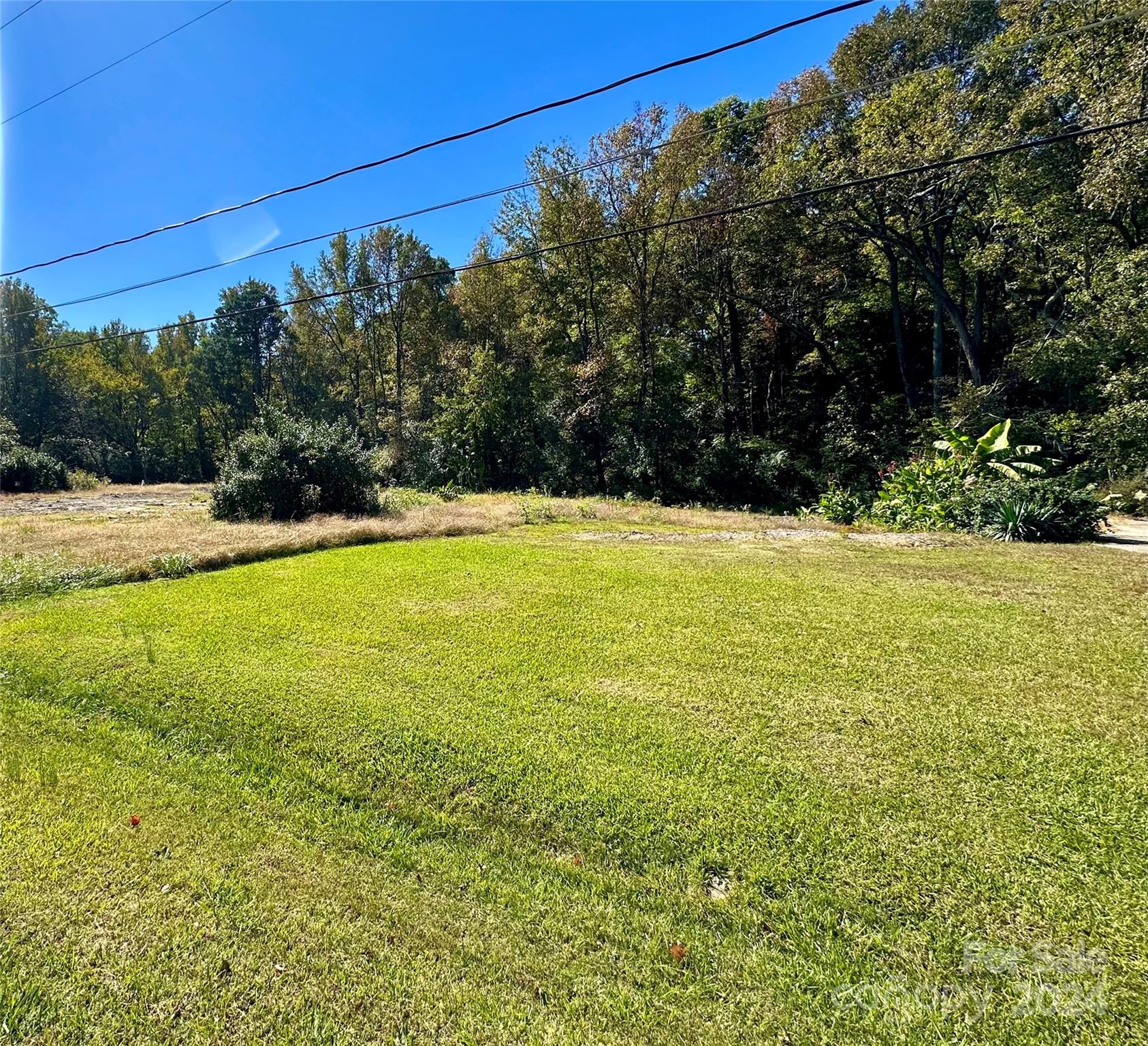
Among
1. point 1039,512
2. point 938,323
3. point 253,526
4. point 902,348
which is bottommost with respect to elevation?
point 1039,512

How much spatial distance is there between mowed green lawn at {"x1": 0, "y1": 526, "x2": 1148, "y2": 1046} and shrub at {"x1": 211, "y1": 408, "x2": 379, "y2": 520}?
8.28 m

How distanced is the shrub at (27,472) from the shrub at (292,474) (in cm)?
1803

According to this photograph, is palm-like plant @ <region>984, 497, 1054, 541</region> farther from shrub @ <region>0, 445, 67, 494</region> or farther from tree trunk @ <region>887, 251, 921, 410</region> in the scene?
shrub @ <region>0, 445, 67, 494</region>

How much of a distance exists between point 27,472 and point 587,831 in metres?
31.8

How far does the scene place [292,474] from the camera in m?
12.6


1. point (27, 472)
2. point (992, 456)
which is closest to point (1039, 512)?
point (992, 456)

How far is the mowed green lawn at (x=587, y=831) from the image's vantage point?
162 centimetres

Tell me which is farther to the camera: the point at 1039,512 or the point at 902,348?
the point at 902,348

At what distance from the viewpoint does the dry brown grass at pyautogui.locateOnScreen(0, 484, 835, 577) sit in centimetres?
782

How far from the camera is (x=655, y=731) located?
10.0 ft

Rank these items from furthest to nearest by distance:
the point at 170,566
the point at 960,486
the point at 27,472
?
the point at 27,472, the point at 960,486, the point at 170,566

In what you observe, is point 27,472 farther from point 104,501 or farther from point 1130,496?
point 1130,496

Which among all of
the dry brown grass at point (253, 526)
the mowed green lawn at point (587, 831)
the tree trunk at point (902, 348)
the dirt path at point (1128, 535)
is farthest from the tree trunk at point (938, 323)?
the mowed green lawn at point (587, 831)

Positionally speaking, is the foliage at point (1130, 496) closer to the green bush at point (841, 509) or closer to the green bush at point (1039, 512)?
the green bush at point (1039, 512)
